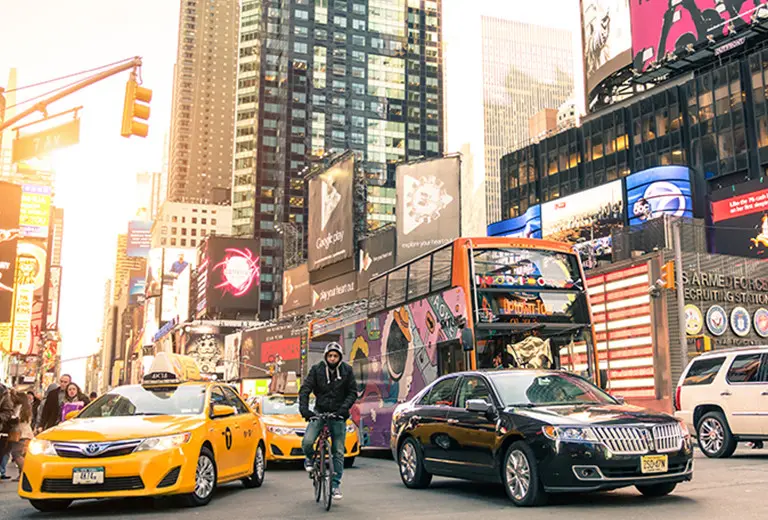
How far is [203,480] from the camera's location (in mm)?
9586

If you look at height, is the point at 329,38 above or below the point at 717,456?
above

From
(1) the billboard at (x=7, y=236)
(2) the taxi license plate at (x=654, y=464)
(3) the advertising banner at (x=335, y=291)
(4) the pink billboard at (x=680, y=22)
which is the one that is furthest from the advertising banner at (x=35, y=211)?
(2) the taxi license plate at (x=654, y=464)

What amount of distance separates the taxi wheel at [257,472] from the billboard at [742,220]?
46.2m

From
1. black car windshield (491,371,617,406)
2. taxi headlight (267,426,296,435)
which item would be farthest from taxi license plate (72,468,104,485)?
taxi headlight (267,426,296,435)

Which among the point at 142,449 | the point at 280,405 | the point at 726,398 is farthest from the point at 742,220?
the point at 142,449

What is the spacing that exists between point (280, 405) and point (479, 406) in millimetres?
→ 8311

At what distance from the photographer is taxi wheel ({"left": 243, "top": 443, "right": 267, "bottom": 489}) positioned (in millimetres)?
11616

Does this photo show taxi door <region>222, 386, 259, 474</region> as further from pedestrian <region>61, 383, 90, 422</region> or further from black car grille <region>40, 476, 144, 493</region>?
pedestrian <region>61, 383, 90, 422</region>

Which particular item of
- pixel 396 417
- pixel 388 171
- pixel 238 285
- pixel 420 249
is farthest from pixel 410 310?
pixel 388 171

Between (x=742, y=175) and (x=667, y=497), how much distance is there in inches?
2571

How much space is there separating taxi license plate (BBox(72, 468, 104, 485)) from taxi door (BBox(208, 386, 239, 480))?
4.96ft

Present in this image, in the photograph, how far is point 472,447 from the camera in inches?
383

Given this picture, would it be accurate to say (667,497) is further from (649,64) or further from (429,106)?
(429,106)

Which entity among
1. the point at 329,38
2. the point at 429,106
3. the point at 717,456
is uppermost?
the point at 329,38
